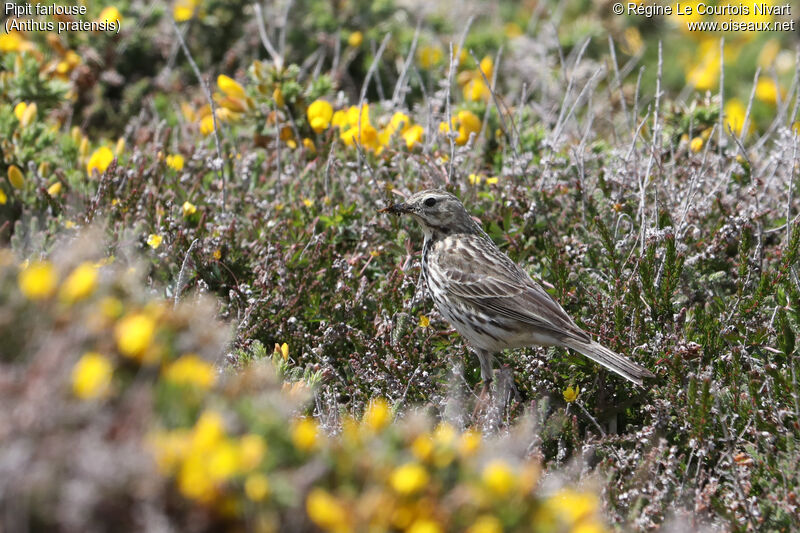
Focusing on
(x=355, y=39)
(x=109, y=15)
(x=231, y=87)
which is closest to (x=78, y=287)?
(x=231, y=87)

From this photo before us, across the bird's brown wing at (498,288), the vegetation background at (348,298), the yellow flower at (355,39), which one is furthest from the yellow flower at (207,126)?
the bird's brown wing at (498,288)

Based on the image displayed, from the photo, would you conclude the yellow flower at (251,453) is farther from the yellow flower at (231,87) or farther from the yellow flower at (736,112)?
the yellow flower at (736,112)

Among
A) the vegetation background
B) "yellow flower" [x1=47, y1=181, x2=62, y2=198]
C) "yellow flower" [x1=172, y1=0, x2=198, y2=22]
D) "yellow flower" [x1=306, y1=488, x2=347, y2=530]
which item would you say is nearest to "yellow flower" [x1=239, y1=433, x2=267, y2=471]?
the vegetation background

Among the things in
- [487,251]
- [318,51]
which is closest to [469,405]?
[487,251]

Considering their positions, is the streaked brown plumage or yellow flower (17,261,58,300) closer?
yellow flower (17,261,58,300)

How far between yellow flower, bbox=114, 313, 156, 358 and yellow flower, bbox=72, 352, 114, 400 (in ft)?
0.32

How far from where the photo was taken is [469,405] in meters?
4.42

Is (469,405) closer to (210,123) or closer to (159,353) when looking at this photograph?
(159,353)

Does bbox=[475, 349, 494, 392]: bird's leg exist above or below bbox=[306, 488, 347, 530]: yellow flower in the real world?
below

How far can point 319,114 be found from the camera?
6.20 metres

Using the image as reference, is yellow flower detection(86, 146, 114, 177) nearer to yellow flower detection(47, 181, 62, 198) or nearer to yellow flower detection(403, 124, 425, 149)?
yellow flower detection(47, 181, 62, 198)

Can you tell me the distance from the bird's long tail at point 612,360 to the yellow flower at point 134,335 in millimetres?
2485

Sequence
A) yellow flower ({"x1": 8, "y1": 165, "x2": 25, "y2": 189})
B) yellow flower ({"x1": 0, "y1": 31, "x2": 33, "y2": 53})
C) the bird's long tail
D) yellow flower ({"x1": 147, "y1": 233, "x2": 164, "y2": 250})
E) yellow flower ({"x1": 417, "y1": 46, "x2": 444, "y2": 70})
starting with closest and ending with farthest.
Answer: the bird's long tail
yellow flower ({"x1": 147, "y1": 233, "x2": 164, "y2": 250})
yellow flower ({"x1": 8, "y1": 165, "x2": 25, "y2": 189})
yellow flower ({"x1": 0, "y1": 31, "x2": 33, "y2": 53})
yellow flower ({"x1": 417, "y1": 46, "x2": 444, "y2": 70})

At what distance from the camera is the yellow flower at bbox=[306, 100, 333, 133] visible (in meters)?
6.16
